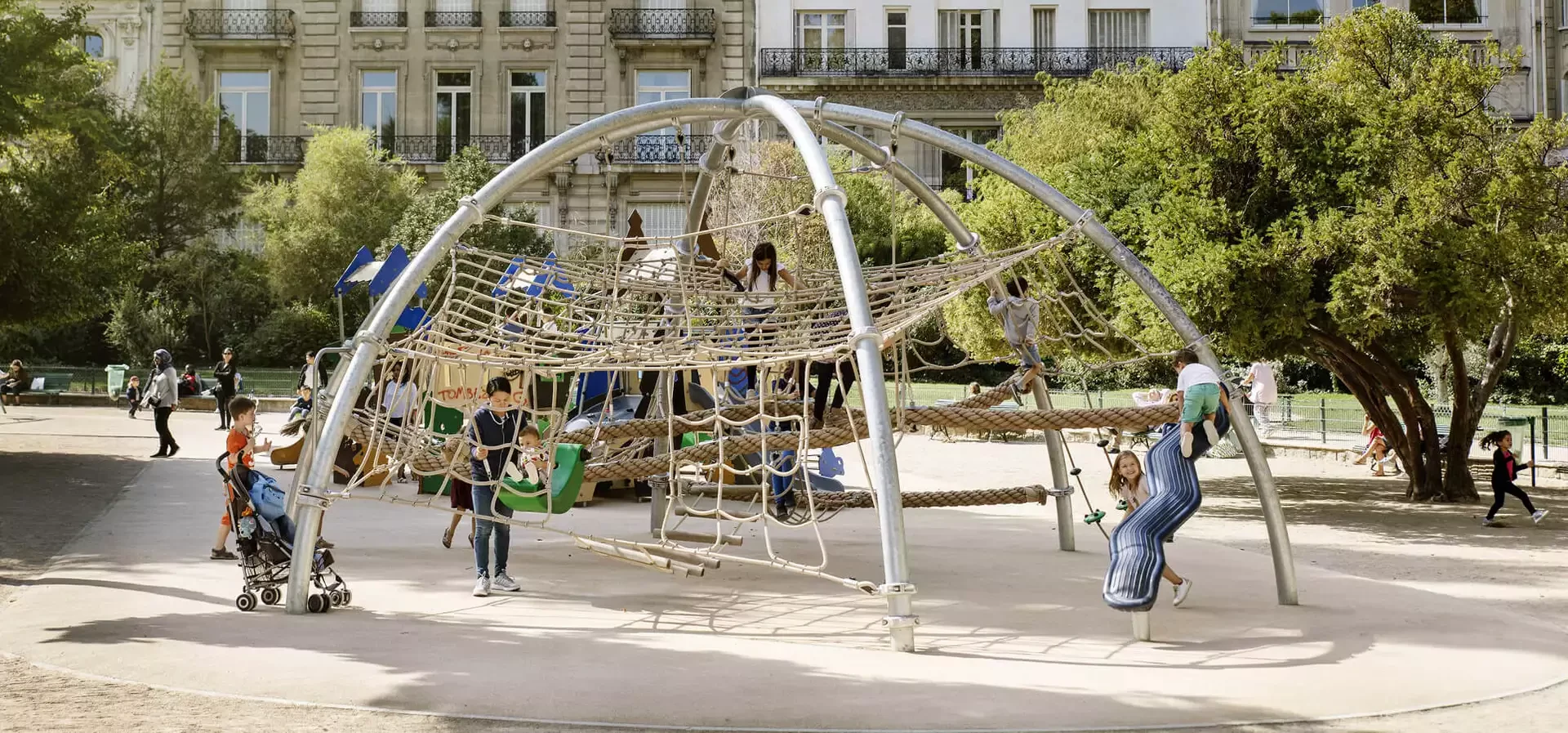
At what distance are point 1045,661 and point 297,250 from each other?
34.0 m

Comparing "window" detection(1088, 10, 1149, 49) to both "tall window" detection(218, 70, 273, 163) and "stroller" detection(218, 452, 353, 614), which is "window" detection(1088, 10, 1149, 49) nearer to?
"tall window" detection(218, 70, 273, 163)

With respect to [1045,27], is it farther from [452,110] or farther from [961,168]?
[452,110]

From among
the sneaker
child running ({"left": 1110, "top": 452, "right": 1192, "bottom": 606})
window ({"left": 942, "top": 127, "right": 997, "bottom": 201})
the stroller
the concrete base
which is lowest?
the concrete base

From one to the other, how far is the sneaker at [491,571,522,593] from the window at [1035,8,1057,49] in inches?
1340

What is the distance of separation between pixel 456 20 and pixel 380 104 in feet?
11.2

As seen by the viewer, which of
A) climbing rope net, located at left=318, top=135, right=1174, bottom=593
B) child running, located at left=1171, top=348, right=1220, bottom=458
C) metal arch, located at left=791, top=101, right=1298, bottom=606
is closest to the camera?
child running, located at left=1171, top=348, right=1220, bottom=458

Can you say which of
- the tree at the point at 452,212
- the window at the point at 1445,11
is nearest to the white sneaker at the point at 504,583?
the tree at the point at 452,212

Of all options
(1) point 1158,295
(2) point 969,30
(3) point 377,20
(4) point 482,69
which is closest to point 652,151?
(4) point 482,69

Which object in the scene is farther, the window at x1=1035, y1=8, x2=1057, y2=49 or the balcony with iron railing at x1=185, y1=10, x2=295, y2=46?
the balcony with iron railing at x1=185, y1=10, x2=295, y2=46

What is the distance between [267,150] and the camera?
42062mm

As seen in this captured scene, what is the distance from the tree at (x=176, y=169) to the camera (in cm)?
3975

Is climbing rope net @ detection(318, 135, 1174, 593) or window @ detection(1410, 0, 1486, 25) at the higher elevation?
window @ detection(1410, 0, 1486, 25)

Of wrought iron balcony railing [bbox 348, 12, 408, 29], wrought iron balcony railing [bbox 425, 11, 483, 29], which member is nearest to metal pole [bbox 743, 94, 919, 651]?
wrought iron balcony railing [bbox 425, 11, 483, 29]

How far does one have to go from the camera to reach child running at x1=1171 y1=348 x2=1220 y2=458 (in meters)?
9.06
